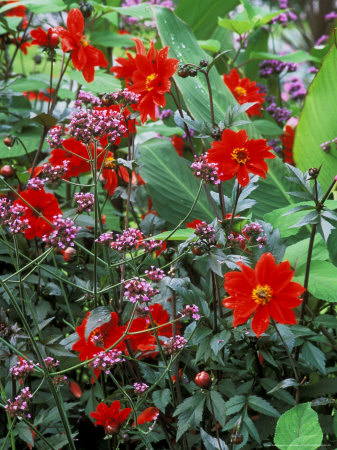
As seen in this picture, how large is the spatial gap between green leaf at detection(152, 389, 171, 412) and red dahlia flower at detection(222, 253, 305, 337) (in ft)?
0.86

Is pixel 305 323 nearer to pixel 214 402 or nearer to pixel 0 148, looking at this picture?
pixel 214 402

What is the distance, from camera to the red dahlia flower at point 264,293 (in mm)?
822

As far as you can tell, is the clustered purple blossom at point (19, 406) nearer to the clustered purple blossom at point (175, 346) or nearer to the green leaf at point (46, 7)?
the clustered purple blossom at point (175, 346)

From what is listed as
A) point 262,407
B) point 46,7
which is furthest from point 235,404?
point 46,7

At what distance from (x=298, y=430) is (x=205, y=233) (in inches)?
12.2

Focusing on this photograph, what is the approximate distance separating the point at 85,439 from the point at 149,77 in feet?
2.44

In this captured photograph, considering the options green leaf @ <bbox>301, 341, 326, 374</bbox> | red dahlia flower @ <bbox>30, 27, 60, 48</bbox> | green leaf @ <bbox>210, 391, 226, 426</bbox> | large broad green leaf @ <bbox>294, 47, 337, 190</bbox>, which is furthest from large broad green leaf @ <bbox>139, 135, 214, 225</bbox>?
green leaf @ <bbox>210, 391, 226, 426</bbox>

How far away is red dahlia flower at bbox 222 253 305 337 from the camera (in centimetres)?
82

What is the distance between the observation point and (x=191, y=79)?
5.35ft

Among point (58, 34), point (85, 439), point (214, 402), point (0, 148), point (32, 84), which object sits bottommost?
point (85, 439)

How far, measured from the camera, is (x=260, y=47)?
2344mm

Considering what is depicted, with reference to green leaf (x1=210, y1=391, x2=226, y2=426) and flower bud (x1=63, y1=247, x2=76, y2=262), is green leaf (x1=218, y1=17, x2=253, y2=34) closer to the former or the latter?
flower bud (x1=63, y1=247, x2=76, y2=262)

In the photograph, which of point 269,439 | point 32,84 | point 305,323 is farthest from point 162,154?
point 269,439

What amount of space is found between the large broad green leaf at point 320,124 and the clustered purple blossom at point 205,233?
2.21 feet
